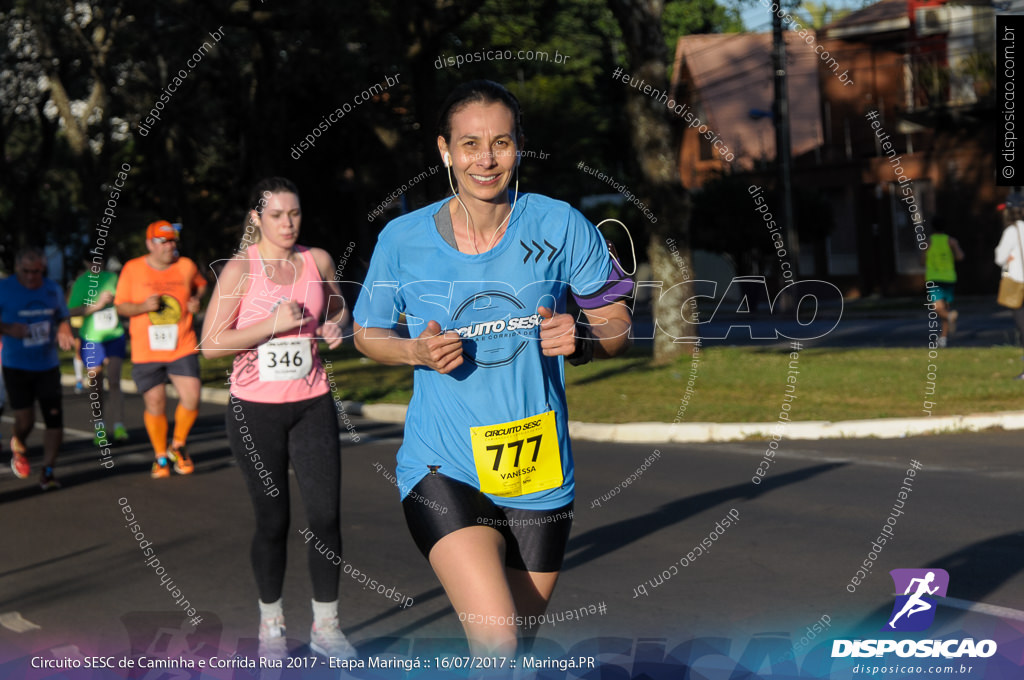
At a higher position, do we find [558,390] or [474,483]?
[558,390]

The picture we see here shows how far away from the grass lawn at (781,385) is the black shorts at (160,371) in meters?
3.96

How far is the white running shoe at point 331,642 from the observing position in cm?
496

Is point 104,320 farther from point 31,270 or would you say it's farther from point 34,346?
point 34,346

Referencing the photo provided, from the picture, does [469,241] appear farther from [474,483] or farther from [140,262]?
[140,262]

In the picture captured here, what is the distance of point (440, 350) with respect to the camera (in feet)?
11.0

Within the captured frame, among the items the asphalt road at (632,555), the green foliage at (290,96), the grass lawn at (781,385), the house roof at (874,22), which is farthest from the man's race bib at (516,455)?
the house roof at (874,22)

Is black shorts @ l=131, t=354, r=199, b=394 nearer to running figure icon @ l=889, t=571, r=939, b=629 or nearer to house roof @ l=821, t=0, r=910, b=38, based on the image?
running figure icon @ l=889, t=571, r=939, b=629

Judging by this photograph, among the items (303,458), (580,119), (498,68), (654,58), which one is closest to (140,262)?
(303,458)

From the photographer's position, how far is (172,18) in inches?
905

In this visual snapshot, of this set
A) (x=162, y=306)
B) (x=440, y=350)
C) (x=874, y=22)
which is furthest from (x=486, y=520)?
(x=874, y=22)

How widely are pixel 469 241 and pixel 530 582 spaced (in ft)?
3.29

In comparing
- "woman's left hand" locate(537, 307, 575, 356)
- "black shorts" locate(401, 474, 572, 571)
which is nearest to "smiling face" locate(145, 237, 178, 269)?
"black shorts" locate(401, 474, 572, 571)

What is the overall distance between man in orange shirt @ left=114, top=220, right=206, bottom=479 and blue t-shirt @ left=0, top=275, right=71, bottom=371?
2.15 ft

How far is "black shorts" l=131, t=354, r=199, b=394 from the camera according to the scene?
9.92 metres
